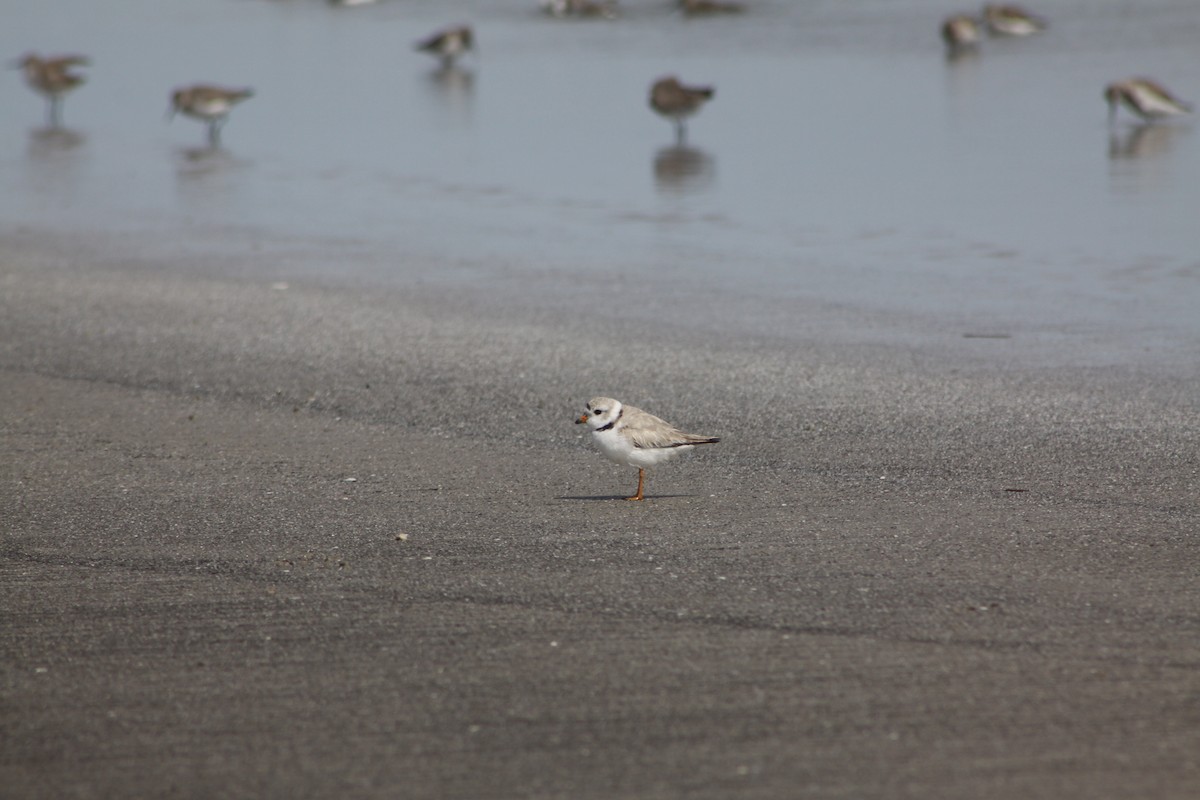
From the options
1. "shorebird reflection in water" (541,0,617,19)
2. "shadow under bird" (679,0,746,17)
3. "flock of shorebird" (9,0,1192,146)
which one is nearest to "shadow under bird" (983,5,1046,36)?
"flock of shorebird" (9,0,1192,146)

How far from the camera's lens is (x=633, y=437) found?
6453 mm

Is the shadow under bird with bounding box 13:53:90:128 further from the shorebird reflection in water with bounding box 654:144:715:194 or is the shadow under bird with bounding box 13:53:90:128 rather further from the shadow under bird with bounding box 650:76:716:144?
the shorebird reflection in water with bounding box 654:144:715:194

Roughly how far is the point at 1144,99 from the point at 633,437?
1554 cm

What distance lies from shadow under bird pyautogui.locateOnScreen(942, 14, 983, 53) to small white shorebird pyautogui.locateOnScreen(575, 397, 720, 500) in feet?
83.0

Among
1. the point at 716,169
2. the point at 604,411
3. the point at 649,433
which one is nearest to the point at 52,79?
the point at 716,169

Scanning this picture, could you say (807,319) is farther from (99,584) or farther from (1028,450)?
(99,584)

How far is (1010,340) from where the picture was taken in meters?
9.48

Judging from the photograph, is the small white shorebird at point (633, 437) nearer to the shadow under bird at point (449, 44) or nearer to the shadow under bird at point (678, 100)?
the shadow under bird at point (678, 100)

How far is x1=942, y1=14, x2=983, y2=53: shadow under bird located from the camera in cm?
2991

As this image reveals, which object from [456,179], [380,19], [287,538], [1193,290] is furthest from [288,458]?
[380,19]

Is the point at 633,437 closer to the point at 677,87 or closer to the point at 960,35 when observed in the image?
the point at 677,87

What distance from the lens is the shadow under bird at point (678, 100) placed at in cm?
2055

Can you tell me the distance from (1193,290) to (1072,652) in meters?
6.83

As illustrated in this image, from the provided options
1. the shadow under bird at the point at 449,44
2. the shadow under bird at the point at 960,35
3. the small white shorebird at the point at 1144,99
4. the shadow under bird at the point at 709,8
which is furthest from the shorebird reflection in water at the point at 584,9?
the small white shorebird at the point at 1144,99
